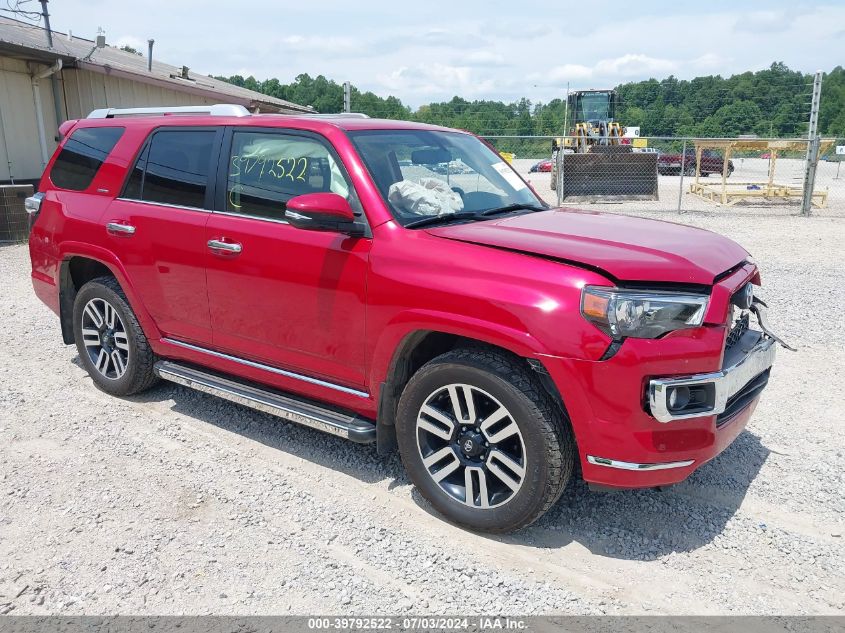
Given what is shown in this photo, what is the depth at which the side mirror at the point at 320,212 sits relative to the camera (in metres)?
3.33

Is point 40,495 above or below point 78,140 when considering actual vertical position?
below

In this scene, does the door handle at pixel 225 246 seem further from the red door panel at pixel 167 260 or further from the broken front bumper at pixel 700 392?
the broken front bumper at pixel 700 392

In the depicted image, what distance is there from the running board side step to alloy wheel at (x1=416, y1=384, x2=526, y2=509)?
15.2 inches

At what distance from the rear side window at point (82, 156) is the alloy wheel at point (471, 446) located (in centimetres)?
318

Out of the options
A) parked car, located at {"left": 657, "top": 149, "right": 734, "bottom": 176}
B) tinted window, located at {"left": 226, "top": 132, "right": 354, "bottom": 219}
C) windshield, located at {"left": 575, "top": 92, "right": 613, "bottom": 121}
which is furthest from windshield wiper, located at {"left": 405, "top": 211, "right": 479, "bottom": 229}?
parked car, located at {"left": 657, "top": 149, "right": 734, "bottom": 176}

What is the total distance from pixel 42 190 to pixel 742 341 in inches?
197

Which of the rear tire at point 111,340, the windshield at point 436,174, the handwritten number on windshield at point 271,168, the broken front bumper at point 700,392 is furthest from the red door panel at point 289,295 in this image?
the broken front bumper at point 700,392

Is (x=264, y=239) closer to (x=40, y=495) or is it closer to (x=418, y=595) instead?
(x=40, y=495)

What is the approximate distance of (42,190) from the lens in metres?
5.25

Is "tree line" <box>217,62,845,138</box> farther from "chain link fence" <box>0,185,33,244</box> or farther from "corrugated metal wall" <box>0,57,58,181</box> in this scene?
"chain link fence" <box>0,185,33,244</box>

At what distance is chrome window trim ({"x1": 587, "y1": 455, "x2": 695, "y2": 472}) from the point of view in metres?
2.92

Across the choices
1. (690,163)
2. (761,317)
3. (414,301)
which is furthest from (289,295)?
(690,163)

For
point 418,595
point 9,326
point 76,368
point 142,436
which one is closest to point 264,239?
point 142,436

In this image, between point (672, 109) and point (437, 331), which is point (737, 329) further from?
point (672, 109)
